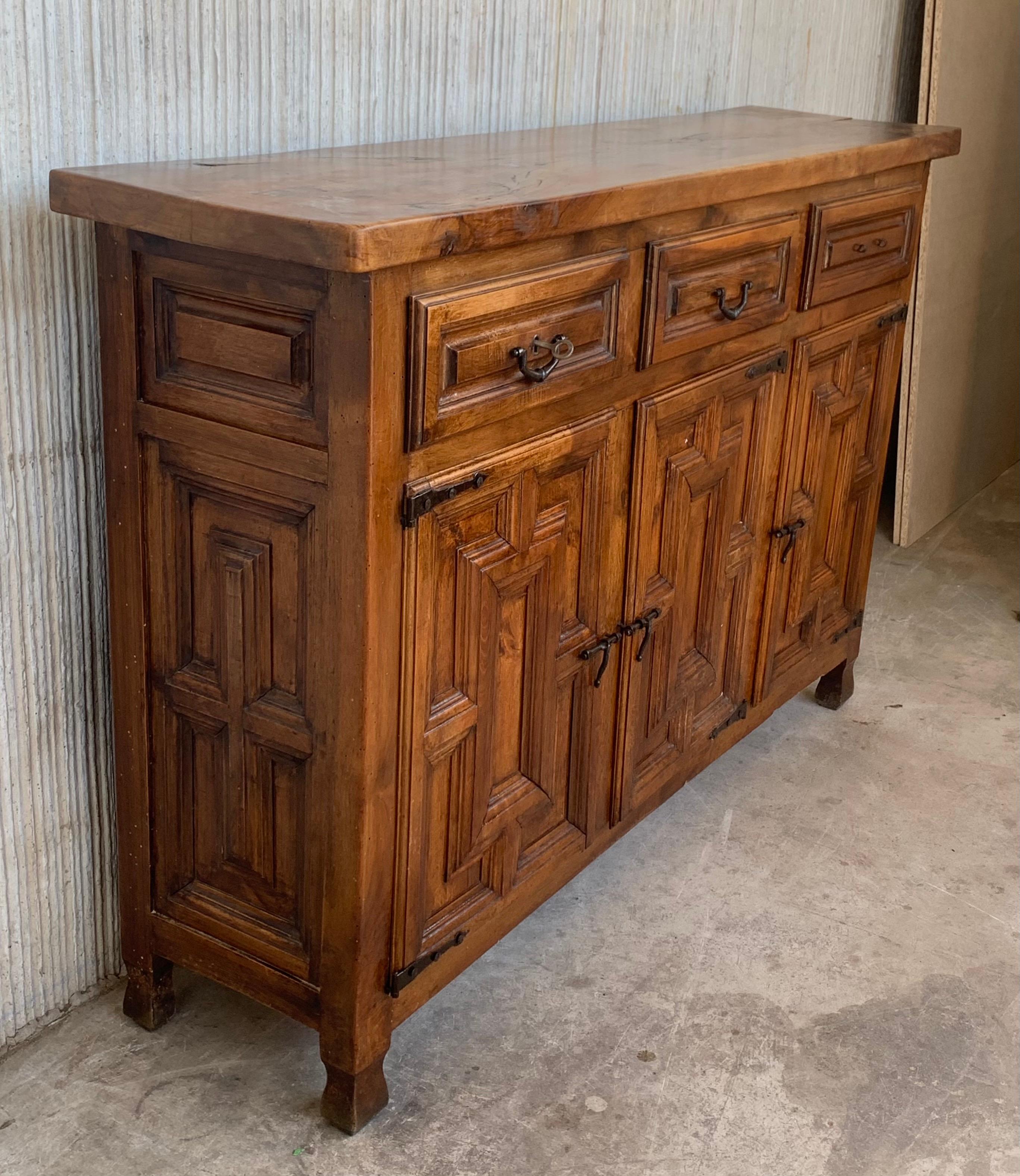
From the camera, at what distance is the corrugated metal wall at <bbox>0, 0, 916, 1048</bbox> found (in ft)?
5.68

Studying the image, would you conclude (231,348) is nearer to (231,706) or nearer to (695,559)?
(231,706)

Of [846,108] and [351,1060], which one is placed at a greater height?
[846,108]

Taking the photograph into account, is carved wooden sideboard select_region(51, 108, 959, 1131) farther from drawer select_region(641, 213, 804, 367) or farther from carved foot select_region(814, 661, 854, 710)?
carved foot select_region(814, 661, 854, 710)

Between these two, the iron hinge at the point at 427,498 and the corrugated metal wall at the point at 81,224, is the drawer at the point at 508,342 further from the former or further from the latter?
the corrugated metal wall at the point at 81,224

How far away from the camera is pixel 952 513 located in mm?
4371

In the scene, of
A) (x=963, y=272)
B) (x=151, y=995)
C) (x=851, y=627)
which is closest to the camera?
(x=151, y=995)

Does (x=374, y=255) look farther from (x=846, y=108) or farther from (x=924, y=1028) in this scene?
(x=846, y=108)

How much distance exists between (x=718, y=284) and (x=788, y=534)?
638 millimetres

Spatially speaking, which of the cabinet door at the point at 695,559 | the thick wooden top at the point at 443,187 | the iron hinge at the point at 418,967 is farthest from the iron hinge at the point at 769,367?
the iron hinge at the point at 418,967

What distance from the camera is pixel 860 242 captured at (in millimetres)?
2520

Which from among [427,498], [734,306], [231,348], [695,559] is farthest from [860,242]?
[231,348]

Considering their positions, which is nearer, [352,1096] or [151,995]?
[352,1096]

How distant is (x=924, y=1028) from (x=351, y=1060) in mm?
905

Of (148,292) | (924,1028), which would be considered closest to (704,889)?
(924,1028)
